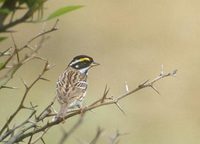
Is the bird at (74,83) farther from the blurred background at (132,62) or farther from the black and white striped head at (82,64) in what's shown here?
the blurred background at (132,62)

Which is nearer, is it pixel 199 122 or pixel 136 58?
pixel 199 122

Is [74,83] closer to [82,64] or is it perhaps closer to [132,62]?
[82,64]

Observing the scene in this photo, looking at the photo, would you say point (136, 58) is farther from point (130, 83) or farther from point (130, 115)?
point (130, 115)

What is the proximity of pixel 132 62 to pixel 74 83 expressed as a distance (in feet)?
29.6

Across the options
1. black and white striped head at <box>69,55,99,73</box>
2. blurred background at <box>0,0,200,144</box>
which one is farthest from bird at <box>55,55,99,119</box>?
blurred background at <box>0,0,200,144</box>

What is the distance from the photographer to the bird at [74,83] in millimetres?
5101

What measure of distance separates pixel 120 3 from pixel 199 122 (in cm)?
511

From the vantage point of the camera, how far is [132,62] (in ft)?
47.6

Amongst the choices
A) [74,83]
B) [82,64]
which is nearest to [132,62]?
[82,64]

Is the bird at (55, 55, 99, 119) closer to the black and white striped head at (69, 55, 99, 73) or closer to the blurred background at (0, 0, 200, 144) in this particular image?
the black and white striped head at (69, 55, 99, 73)

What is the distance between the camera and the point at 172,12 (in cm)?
1655

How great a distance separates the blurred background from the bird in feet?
13.5

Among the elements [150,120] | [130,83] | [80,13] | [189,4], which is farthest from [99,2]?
[150,120]

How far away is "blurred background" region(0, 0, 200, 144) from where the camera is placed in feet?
37.2
